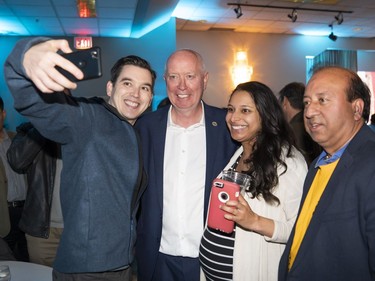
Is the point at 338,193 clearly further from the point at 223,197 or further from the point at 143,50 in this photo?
the point at 143,50

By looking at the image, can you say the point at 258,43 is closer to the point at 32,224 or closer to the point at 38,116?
the point at 32,224

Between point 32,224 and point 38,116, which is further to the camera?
point 32,224

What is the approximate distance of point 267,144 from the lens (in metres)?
1.85

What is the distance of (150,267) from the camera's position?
6.98ft

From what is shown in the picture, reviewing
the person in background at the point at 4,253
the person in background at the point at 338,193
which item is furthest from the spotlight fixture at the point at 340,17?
the person in background at the point at 4,253

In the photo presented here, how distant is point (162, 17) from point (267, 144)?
18.8 ft

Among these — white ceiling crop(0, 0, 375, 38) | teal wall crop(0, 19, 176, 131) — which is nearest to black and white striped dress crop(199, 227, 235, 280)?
white ceiling crop(0, 0, 375, 38)

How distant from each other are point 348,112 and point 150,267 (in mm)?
1490

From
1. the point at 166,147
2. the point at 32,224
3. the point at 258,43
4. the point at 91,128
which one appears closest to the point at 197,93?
the point at 166,147

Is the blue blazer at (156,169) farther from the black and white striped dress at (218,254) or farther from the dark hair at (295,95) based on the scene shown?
the dark hair at (295,95)

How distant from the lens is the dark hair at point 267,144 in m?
1.71

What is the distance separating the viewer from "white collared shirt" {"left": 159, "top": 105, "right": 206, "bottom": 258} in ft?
6.91

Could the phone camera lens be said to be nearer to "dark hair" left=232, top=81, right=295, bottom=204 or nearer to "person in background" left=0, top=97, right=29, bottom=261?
"dark hair" left=232, top=81, right=295, bottom=204

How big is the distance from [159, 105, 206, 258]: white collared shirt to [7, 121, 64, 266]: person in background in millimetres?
843
